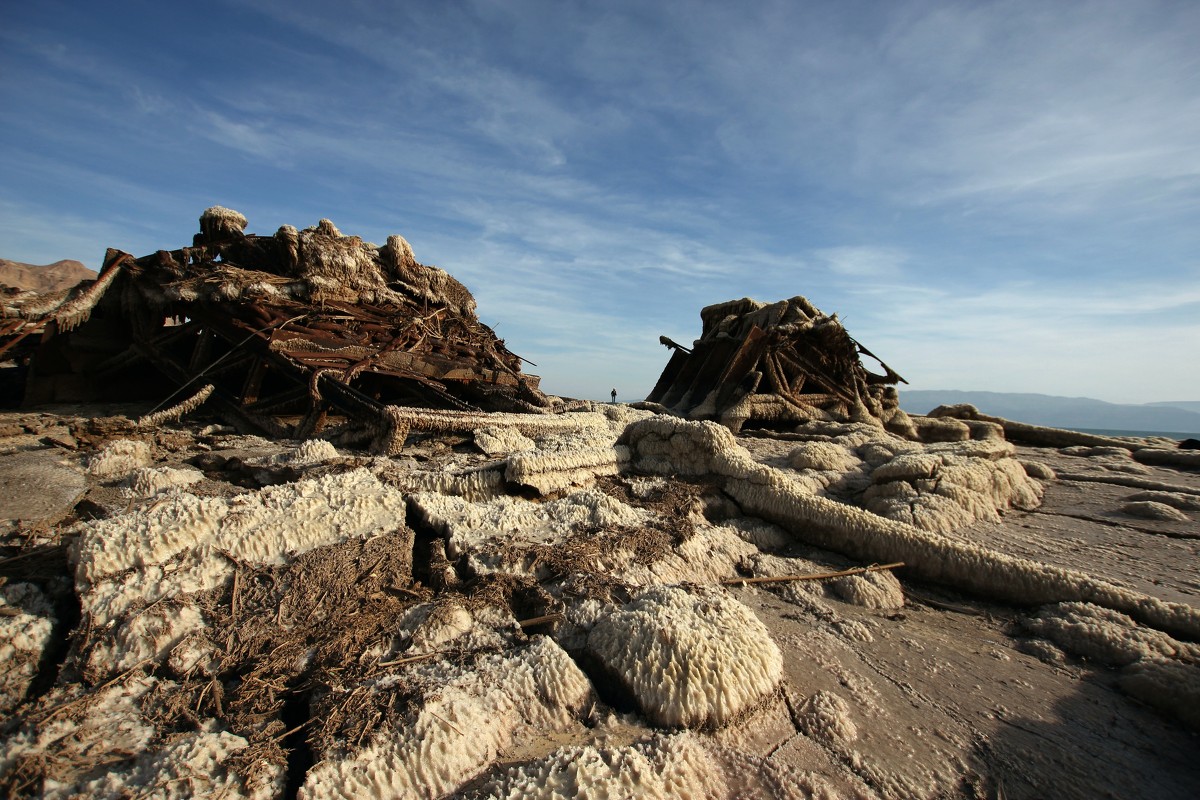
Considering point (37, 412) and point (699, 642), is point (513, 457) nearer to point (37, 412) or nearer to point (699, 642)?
point (699, 642)

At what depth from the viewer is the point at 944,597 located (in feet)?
9.36

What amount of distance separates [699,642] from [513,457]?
184 centimetres

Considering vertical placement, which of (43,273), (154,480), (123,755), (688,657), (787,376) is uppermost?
(43,273)

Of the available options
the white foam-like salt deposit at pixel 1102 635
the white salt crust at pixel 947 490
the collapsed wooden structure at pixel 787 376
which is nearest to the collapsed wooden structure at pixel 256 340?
the white salt crust at pixel 947 490

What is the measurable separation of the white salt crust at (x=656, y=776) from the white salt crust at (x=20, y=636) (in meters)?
1.50

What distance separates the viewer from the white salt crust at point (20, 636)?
5.33ft

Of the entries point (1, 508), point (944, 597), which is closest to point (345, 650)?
point (1, 508)

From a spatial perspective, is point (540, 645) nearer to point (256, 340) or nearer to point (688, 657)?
point (688, 657)

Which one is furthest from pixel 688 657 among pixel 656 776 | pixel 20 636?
pixel 20 636

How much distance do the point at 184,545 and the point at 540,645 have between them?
1.49m

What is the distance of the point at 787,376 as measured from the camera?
30.4 feet

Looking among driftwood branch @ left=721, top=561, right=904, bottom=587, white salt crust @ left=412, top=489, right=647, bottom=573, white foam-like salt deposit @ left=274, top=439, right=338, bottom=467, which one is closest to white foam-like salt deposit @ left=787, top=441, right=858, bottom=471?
driftwood branch @ left=721, top=561, right=904, bottom=587

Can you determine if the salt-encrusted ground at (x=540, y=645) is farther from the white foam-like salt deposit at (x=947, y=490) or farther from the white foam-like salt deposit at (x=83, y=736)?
the white foam-like salt deposit at (x=947, y=490)

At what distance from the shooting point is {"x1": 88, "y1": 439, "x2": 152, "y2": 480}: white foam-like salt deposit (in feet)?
10.6
